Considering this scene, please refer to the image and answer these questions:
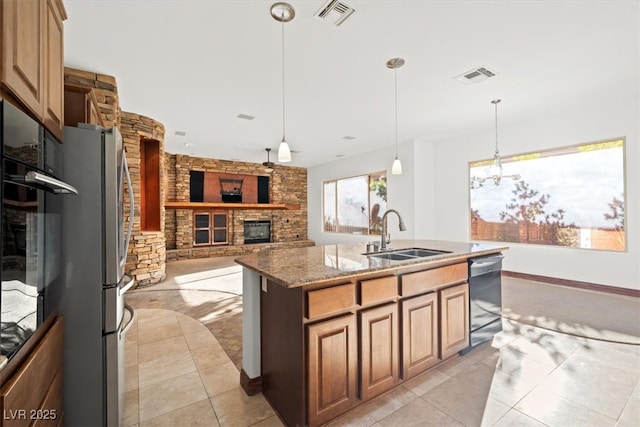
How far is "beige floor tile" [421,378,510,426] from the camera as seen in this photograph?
1702 mm

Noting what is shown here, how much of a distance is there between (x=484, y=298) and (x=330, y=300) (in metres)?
1.75

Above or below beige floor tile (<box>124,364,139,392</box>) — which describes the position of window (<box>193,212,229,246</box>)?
above

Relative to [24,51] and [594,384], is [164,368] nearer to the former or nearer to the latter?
[24,51]

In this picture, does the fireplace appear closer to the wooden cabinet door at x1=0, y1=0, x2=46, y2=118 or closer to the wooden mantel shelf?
the wooden mantel shelf

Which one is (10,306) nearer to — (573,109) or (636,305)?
(636,305)

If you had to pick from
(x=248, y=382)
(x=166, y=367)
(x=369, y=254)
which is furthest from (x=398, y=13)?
(x=166, y=367)

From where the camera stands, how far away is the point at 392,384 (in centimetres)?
191

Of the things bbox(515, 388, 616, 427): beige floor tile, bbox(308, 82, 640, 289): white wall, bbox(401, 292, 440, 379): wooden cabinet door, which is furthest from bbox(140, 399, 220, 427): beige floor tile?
bbox(308, 82, 640, 289): white wall

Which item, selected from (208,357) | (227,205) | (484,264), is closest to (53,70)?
(208,357)

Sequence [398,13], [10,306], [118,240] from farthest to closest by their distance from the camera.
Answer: [398,13] → [118,240] → [10,306]

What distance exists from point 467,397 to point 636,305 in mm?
3448

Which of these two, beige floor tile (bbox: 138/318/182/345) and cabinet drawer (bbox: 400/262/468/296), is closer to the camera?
cabinet drawer (bbox: 400/262/468/296)

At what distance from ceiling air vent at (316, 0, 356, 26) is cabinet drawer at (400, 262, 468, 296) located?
2.06 meters

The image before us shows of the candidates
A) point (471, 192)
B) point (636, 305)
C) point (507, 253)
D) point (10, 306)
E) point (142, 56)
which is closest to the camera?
point (10, 306)
